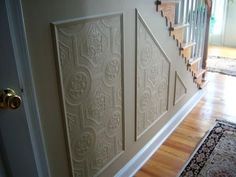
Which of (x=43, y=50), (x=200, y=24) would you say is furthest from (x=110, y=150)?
(x=200, y=24)

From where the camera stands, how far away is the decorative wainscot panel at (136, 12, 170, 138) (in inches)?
64.7

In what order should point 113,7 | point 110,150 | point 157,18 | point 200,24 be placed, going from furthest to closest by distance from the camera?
point 200,24, point 157,18, point 110,150, point 113,7

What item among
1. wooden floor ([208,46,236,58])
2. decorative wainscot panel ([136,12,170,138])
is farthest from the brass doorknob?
wooden floor ([208,46,236,58])

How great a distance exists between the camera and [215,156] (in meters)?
1.99

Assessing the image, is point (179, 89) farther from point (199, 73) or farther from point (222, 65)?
point (222, 65)

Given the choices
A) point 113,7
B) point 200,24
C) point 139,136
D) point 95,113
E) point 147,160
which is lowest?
point 147,160

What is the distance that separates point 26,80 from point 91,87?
0.42m

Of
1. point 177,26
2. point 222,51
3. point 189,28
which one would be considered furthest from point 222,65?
point 177,26

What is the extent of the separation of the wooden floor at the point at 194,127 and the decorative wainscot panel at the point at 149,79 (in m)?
0.29

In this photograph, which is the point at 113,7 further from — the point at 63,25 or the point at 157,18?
the point at 157,18

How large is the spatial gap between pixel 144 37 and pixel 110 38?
405 millimetres

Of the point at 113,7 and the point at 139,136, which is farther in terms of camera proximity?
the point at 139,136

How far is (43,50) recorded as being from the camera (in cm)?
98

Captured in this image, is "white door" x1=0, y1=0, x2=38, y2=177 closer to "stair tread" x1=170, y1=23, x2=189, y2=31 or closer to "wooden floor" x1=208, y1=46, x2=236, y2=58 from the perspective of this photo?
"stair tread" x1=170, y1=23, x2=189, y2=31
